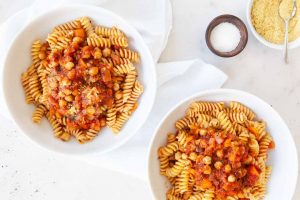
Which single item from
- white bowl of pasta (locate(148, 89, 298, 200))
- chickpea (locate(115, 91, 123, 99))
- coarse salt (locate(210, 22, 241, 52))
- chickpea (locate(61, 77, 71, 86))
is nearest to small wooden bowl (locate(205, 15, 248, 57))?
coarse salt (locate(210, 22, 241, 52))

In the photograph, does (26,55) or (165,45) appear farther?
(165,45)

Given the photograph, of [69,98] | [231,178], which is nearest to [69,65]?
[69,98]

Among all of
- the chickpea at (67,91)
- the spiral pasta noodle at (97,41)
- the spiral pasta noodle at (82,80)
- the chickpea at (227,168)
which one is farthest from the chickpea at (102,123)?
the chickpea at (227,168)

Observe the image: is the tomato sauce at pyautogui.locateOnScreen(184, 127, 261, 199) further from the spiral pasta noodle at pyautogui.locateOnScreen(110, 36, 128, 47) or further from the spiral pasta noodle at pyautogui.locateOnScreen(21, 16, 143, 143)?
the spiral pasta noodle at pyautogui.locateOnScreen(110, 36, 128, 47)

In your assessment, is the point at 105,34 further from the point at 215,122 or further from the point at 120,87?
the point at 215,122

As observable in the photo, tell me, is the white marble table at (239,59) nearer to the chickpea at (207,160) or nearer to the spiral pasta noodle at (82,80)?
the spiral pasta noodle at (82,80)

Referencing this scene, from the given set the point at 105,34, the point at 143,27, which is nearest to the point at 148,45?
the point at 143,27

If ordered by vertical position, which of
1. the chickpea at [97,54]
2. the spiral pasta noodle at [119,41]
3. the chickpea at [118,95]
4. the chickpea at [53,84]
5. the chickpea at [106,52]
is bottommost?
the chickpea at [118,95]
